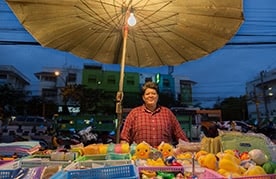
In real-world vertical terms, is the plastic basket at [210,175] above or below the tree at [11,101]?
below

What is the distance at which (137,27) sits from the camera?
299 centimetres

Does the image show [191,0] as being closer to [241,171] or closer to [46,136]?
[241,171]

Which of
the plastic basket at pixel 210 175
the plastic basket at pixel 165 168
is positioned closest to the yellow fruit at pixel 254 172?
the plastic basket at pixel 210 175

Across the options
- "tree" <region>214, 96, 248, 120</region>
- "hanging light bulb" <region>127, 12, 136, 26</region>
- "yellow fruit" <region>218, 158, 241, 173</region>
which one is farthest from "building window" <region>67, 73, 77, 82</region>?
"yellow fruit" <region>218, 158, 241, 173</region>

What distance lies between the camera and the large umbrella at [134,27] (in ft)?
8.02

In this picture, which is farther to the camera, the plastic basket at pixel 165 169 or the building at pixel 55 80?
the building at pixel 55 80

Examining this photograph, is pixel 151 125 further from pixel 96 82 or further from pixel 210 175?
pixel 96 82

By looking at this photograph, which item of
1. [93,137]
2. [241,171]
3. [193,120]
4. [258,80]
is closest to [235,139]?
[241,171]

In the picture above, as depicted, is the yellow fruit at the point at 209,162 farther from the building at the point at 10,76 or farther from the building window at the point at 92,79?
the building at the point at 10,76

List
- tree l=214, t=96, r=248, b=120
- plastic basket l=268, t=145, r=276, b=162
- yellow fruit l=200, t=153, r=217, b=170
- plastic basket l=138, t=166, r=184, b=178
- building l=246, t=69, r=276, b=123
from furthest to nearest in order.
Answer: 1. tree l=214, t=96, r=248, b=120
2. building l=246, t=69, r=276, b=123
3. plastic basket l=268, t=145, r=276, b=162
4. yellow fruit l=200, t=153, r=217, b=170
5. plastic basket l=138, t=166, r=184, b=178

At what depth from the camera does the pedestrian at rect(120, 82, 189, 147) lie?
2.57 metres

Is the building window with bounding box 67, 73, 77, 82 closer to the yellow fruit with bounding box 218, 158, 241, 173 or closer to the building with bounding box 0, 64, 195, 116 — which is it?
the building with bounding box 0, 64, 195, 116

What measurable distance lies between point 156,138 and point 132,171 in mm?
1618

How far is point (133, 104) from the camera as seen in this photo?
2469cm
